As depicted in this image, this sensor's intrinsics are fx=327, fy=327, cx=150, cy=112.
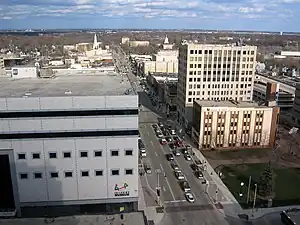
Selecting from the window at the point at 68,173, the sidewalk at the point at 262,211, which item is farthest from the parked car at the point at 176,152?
the window at the point at 68,173

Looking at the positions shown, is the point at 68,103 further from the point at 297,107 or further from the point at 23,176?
the point at 297,107

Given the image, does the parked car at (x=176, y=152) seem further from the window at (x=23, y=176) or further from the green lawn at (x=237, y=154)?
the window at (x=23, y=176)

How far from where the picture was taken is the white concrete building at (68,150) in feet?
112

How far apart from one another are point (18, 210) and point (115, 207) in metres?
10.8

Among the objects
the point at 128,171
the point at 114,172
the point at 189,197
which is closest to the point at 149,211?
the point at 189,197

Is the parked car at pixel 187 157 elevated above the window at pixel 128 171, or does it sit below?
below

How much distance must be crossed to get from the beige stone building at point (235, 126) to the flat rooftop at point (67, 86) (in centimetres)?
1832

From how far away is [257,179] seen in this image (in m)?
47.1

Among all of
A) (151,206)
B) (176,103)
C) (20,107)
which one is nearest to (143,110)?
(176,103)

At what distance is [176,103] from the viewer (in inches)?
3275

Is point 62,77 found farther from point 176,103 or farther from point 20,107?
point 176,103

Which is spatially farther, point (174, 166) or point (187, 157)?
point (187, 157)

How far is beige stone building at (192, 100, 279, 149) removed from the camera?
2270 inches

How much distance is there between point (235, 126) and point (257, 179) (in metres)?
13.4
